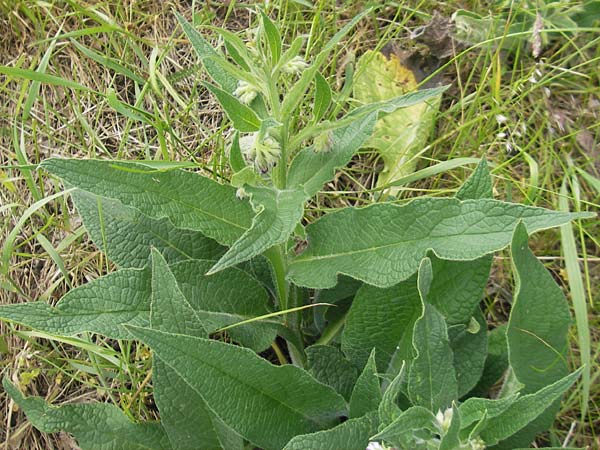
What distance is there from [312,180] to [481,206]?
0.40m

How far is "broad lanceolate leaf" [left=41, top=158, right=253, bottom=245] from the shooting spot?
1549 millimetres

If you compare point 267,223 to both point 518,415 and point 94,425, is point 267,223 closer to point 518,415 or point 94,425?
point 518,415

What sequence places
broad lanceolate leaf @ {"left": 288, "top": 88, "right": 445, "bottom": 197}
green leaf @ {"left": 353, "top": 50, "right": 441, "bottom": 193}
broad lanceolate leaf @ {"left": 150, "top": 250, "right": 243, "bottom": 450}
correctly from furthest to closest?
green leaf @ {"left": 353, "top": 50, "right": 441, "bottom": 193}, broad lanceolate leaf @ {"left": 288, "top": 88, "right": 445, "bottom": 197}, broad lanceolate leaf @ {"left": 150, "top": 250, "right": 243, "bottom": 450}

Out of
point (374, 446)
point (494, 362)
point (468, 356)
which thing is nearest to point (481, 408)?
point (374, 446)

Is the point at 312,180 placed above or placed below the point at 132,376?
above

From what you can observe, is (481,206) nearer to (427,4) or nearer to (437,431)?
(437,431)

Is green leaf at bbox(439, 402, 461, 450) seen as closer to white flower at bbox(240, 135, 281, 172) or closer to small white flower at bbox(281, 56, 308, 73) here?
white flower at bbox(240, 135, 281, 172)

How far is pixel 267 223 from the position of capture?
1.41 m

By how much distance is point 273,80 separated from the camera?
1.57 m

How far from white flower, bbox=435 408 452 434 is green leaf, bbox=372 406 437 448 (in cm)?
2

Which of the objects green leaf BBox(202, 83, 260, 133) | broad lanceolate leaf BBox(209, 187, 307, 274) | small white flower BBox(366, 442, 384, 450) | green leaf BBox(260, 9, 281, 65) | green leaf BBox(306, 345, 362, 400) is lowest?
green leaf BBox(306, 345, 362, 400)

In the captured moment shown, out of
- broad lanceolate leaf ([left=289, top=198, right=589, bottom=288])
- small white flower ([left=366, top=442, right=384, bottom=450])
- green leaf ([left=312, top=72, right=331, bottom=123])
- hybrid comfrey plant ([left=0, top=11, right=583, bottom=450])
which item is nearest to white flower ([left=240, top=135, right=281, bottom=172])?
hybrid comfrey plant ([left=0, top=11, right=583, bottom=450])

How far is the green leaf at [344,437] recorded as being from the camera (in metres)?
1.42

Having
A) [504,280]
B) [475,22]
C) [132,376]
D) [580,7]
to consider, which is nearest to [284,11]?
[475,22]
